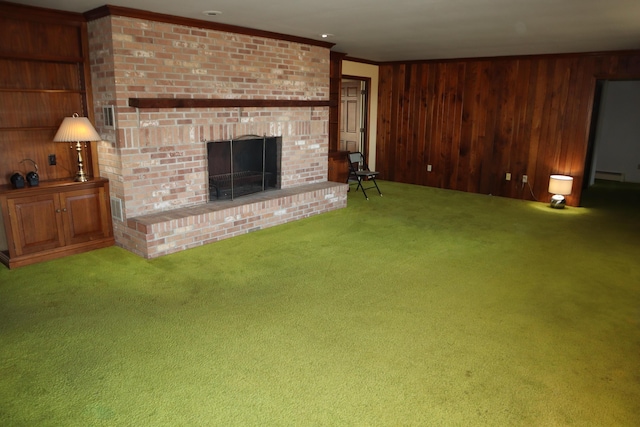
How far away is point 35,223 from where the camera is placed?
12.8 ft

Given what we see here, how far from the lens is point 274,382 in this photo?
2285 mm

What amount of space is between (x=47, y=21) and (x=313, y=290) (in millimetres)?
Answer: 3420

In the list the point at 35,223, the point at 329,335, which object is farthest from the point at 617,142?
the point at 35,223

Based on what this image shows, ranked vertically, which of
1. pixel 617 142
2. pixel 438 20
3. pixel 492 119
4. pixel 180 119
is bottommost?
pixel 617 142

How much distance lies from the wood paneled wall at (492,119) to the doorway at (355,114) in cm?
34

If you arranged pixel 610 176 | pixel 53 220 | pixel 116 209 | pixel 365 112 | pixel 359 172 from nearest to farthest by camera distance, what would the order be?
pixel 53 220 → pixel 116 209 → pixel 359 172 → pixel 365 112 → pixel 610 176

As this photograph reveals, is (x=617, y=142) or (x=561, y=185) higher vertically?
(x=617, y=142)

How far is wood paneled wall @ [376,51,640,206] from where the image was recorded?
6391 mm

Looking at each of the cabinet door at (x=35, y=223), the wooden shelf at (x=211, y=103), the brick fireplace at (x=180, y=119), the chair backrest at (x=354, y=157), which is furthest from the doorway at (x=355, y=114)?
the cabinet door at (x=35, y=223)

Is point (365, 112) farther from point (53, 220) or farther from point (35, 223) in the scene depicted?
point (35, 223)

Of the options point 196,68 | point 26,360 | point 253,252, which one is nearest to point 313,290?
point 253,252

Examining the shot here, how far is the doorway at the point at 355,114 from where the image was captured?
825 cm

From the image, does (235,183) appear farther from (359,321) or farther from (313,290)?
(359,321)

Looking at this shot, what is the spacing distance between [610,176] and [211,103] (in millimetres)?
8281
